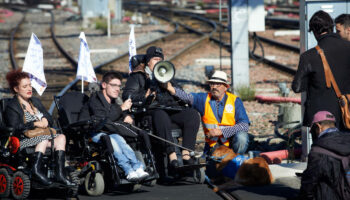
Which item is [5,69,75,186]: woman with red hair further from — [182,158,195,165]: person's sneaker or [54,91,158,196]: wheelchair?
[182,158,195,165]: person's sneaker

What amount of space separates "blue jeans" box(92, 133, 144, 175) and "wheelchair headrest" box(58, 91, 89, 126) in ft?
1.99

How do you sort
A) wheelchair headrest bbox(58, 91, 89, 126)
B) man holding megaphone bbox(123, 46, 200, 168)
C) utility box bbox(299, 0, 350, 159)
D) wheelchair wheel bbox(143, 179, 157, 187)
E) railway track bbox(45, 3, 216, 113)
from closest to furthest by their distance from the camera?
1. wheelchair wheel bbox(143, 179, 157, 187)
2. man holding megaphone bbox(123, 46, 200, 168)
3. wheelchair headrest bbox(58, 91, 89, 126)
4. utility box bbox(299, 0, 350, 159)
5. railway track bbox(45, 3, 216, 113)

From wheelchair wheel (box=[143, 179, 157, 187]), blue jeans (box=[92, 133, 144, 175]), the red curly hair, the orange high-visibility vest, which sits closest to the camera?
blue jeans (box=[92, 133, 144, 175])

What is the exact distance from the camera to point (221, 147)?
8.55m

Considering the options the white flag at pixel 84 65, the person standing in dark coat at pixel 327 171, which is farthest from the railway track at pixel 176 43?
the person standing in dark coat at pixel 327 171

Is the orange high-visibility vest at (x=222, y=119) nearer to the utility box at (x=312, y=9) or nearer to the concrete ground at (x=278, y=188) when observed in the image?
the concrete ground at (x=278, y=188)

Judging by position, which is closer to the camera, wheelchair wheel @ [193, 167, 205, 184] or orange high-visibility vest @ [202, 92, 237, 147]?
wheelchair wheel @ [193, 167, 205, 184]

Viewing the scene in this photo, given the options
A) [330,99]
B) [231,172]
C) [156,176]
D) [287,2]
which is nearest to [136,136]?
[156,176]

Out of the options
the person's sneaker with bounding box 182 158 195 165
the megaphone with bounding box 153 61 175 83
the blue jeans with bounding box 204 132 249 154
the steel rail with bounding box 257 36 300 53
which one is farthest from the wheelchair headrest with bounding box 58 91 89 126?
the steel rail with bounding box 257 36 300 53

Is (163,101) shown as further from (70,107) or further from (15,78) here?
(15,78)

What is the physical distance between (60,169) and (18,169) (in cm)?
49

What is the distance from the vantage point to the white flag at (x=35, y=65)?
920 cm

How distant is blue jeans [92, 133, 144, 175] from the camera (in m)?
7.76

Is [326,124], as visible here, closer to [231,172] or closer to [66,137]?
[231,172]
